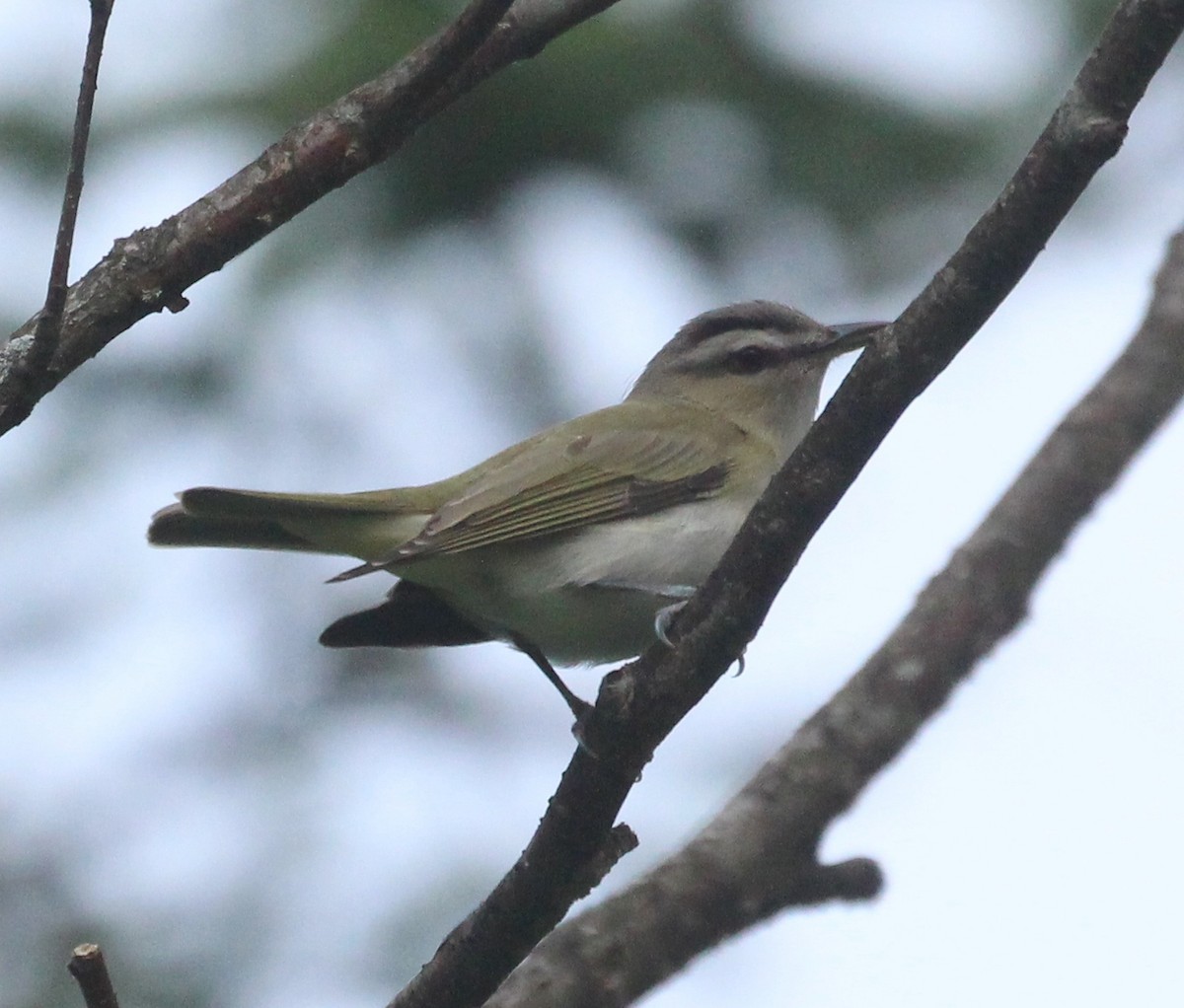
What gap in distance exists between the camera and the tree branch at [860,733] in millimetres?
3760

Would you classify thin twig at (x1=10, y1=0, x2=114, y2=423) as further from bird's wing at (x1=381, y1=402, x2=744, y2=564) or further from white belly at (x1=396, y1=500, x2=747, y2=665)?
white belly at (x1=396, y1=500, x2=747, y2=665)

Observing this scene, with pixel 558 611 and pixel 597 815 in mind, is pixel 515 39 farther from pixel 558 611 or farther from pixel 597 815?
pixel 558 611

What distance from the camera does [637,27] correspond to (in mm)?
5586

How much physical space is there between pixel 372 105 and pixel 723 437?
2.33 m

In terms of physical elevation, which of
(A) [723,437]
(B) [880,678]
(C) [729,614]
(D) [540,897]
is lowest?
(D) [540,897]

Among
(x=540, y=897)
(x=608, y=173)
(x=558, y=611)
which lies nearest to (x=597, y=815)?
(x=540, y=897)

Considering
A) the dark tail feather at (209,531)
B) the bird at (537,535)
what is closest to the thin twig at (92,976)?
the bird at (537,535)

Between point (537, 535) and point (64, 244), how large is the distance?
212 centimetres

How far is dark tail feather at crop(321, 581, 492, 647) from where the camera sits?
4414 millimetres

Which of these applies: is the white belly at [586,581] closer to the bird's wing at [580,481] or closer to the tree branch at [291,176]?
the bird's wing at [580,481]

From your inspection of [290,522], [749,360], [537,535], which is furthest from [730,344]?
[290,522]

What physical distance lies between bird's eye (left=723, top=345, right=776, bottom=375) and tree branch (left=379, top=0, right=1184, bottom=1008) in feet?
8.57

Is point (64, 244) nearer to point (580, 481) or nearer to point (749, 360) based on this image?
point (580, 481)

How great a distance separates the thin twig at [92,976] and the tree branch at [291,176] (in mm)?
1024
